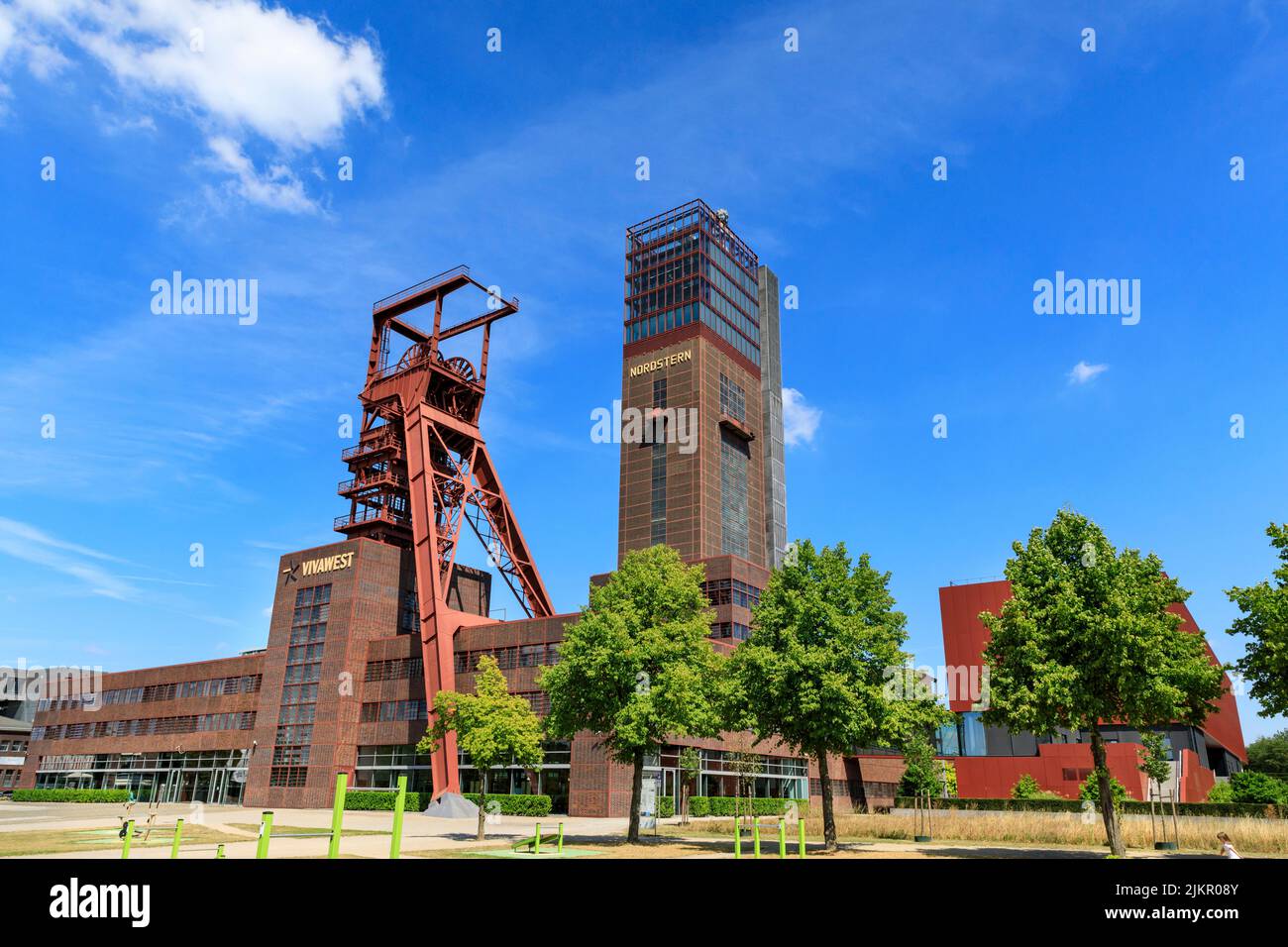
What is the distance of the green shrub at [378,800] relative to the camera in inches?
2099

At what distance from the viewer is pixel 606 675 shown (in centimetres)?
3077

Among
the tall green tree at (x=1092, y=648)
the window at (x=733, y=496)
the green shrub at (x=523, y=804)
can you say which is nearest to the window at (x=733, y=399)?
the window at (x=733, y=496)

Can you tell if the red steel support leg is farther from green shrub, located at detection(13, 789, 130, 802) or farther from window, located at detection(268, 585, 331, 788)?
green shrub, located at detection(13, 789, 130, 802)

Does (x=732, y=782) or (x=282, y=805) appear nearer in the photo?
(x=732, y=782)

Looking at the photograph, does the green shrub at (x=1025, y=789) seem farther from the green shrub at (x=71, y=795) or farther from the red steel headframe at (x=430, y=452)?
the green shrub at (x=71, y=795)

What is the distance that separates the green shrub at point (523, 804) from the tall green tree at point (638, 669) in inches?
772

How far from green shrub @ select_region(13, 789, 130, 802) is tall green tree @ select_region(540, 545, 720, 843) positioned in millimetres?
56350

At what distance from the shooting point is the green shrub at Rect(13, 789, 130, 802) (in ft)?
231

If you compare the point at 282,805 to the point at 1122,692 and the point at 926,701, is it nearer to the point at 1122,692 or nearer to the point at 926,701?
the point at 926,701

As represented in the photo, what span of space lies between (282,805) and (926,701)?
4966 cm

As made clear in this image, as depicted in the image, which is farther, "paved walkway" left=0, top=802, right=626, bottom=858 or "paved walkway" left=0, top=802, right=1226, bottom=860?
"paved walkway" left=0, top=802, right=1226, bottom=860
